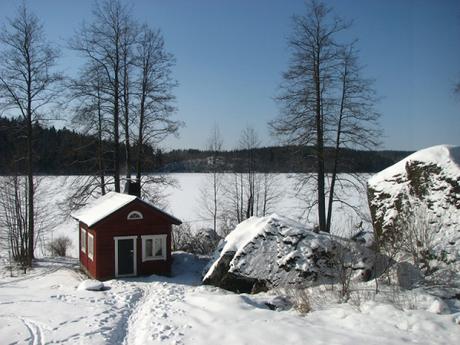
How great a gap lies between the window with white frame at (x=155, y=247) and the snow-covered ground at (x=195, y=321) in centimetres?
355

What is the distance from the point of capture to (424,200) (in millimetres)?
12031

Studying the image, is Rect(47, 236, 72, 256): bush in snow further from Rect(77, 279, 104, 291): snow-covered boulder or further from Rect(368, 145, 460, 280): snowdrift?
Rect(368, 145, 460, 280): snowdrift

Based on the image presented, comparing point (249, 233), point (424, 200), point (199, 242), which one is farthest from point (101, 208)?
point (424, 200)

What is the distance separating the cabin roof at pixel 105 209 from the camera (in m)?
16.2

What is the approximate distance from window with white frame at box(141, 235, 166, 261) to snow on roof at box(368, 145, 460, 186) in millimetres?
8652

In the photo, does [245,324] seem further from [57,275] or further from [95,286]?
[57,275]

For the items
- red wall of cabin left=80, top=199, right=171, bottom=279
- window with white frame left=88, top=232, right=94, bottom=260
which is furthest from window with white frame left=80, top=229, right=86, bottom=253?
red wall of cabin left=80, top=199, right=171, bottom=279

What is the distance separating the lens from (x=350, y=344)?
7.19 m

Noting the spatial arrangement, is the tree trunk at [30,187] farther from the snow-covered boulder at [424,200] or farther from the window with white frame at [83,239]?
the snow-covered boulder at [424,200]

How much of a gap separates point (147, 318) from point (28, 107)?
46.4 feet

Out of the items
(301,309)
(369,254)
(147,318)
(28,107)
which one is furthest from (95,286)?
(28,107)

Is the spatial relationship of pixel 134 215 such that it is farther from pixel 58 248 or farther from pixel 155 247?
pixel 58 248

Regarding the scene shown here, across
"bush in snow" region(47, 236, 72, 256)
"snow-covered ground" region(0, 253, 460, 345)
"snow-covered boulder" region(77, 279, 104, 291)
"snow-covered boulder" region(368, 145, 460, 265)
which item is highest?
"snow-covered boulder" region(368, 145, 460, 265)

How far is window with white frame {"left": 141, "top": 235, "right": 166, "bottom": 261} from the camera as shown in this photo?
1675cm
